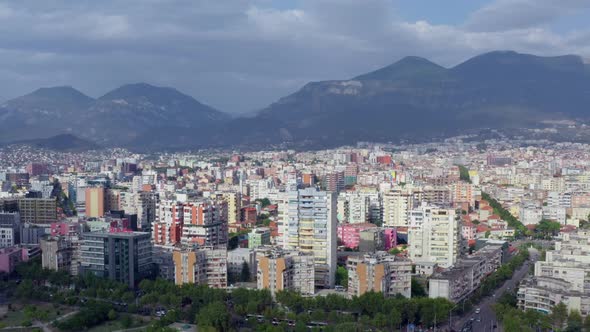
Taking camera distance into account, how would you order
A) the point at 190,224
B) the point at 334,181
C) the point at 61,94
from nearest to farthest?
the point at 190,224 → the point at 334,181 → the point at 61,94

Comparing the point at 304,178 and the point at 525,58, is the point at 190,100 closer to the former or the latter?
the point at 525,58

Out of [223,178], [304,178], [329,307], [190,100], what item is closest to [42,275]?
[329,307]

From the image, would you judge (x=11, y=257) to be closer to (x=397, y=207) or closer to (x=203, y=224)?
(x=203, y=224)

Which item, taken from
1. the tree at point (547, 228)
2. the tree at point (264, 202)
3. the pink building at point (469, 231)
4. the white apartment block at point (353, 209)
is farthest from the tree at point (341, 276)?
the tree at point (264, 202)

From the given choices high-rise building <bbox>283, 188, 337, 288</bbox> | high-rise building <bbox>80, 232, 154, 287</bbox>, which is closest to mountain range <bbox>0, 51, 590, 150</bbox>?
high-rise building <bbox>283, 188, 337, 288</bbox>

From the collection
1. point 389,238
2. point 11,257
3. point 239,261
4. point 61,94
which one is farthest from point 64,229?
point 61,94
